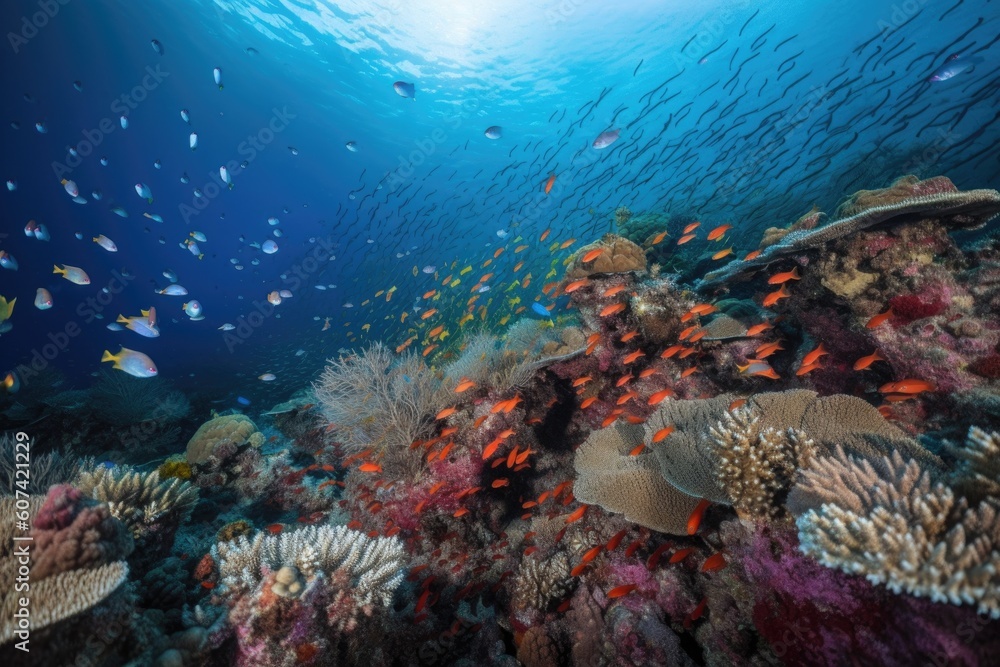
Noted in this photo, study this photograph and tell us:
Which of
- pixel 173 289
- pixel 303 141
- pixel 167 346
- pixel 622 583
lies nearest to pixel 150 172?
pixel 303 141

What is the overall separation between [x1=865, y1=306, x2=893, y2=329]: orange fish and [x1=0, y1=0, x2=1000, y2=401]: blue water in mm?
10162

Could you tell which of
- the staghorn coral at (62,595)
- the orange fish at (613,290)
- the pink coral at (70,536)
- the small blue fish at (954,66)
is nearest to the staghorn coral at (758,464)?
the orange fish at (613,290)

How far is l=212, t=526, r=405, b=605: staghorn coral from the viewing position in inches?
130

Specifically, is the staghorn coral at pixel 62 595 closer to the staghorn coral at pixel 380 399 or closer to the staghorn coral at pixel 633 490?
the staghorn coral at pixel 380 399

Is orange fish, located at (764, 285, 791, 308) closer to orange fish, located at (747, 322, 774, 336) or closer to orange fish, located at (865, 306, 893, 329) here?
orange fish, located at (747, 322, 774, 336)

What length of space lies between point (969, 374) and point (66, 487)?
26.6 feet

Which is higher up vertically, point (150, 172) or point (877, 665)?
point (150, 172)

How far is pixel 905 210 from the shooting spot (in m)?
3.86

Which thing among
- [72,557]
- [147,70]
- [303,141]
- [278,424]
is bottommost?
[278,424]

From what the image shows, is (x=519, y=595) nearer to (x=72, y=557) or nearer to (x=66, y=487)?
(x=72, y=557)

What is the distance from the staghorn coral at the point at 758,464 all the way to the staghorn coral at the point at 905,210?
278cm

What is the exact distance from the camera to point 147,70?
3008 cm

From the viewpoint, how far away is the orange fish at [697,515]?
311 cm

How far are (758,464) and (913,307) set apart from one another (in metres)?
2.96
